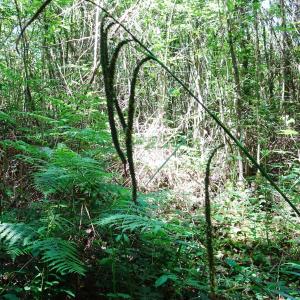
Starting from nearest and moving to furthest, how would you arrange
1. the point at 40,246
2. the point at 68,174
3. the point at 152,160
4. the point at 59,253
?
the point at 59,253 < the point at 40,246 < the point at 68,174 < the point at 152,160

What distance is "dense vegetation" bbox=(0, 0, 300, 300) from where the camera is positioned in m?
2.46

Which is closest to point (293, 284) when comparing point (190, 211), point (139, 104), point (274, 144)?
point (190, 211)

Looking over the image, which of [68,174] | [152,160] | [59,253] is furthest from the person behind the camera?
[152,160]

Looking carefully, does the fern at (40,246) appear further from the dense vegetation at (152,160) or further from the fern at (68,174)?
the fern at (68,174)

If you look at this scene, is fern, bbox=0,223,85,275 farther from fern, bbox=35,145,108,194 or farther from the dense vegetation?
fern, bbox=35,145,108,194

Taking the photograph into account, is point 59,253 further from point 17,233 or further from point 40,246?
point 17,233

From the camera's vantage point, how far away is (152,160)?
5383mm

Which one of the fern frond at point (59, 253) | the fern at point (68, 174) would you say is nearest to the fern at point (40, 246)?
the fern frond at point (59, 253)

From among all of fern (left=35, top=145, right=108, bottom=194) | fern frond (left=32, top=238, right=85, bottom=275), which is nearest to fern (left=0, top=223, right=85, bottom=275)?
fern frond (left=32, top=238, right=85, bottom=275)

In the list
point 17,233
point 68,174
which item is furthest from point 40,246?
point 68,174

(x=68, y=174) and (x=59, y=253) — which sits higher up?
(x=68, y=174)

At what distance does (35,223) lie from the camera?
8.30 ft

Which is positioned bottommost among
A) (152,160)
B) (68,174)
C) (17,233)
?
(152,160)

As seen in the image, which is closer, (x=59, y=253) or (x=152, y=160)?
(x=59, y=253)
